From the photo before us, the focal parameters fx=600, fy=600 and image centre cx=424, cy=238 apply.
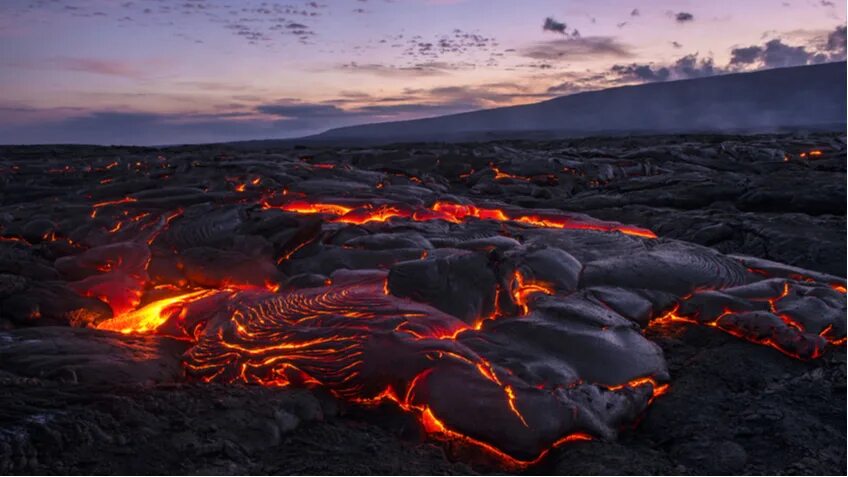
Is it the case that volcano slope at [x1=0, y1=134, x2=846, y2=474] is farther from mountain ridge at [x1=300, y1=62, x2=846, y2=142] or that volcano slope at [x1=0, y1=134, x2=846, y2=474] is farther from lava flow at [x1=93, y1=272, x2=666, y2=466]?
mountain ridge at [x1=300, y1=62, x2=846, y2=142]

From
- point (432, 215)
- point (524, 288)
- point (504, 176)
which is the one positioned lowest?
point (524, 288)

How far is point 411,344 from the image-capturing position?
11.2 ft

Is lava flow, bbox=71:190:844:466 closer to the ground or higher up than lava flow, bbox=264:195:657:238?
closer to the ground

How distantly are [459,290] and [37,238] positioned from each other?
537 centimetres

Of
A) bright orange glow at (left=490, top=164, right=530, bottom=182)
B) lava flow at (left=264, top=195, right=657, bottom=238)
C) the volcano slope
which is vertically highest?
bright orange glow at (left=490, top=164, right=530, bottom=182)

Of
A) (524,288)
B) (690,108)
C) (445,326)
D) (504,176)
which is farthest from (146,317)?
(690,108)

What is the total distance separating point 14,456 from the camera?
2535 mm

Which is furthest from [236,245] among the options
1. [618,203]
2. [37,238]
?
[618,203]

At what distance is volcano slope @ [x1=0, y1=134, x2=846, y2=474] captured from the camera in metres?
2.81

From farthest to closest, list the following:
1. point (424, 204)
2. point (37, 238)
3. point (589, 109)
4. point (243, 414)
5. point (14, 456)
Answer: point (589, 109)
point (424, 204)
point (37, 238)
point (243, 414)
point (14, 456)

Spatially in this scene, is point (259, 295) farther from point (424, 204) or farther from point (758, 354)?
point (424, 204)

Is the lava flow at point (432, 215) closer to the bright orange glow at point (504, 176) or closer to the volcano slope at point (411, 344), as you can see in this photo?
the volcano slope at point (411, 344)

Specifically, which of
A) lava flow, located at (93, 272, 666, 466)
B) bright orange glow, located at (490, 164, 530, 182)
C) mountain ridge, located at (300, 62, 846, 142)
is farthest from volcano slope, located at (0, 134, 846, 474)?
mountain ridge, located at (300, 62, 846, 142)

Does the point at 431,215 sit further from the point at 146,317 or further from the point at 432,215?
the point at 146,317
